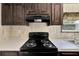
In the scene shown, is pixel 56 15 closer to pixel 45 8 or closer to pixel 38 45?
pixel 45 8

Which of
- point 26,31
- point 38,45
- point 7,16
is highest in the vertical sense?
point 7,16

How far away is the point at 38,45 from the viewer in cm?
120

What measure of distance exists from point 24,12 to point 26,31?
0.18 metres

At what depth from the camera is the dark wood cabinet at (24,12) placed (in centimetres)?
120

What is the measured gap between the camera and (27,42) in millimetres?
1224

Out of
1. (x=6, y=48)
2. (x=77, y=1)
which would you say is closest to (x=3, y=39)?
(x=6, y=48)

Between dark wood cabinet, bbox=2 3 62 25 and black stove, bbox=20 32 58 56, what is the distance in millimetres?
155

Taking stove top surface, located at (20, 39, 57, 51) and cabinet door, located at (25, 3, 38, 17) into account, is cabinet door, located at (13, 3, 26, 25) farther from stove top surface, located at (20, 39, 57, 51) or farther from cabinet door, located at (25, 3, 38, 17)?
stove top surface, located at (20, 39, 57, 51)

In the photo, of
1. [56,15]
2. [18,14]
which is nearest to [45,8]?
[56,15]

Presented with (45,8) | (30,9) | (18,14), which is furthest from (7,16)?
(45,8)

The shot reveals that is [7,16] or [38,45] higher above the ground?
[7,16]

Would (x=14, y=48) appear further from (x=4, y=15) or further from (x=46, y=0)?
(x=46, y=0)

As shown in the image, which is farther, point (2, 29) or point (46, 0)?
point (2, 29)

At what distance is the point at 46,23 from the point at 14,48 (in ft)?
1.21
